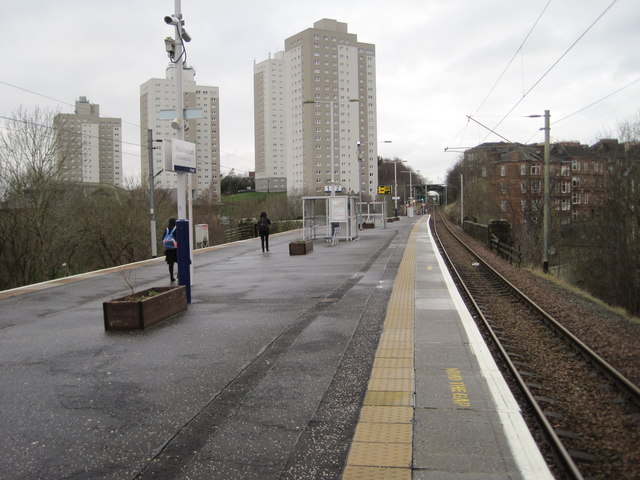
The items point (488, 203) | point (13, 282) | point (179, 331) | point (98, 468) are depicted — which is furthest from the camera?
point (488, 203)

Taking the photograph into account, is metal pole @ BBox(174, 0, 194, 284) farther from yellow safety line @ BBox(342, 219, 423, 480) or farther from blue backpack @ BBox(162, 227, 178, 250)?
yellow safety line @ BBox(342, 219, 423, 480)

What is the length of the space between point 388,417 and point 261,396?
1233mm

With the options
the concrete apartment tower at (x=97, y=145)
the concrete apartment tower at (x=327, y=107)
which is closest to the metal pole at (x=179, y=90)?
the concrete apartment tower at (x=97, y=145)

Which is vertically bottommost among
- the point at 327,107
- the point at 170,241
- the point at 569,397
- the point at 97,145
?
the point at 569,397

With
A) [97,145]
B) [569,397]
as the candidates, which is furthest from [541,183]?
[97,145]

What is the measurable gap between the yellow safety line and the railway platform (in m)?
0.01

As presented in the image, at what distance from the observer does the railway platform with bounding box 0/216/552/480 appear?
3.76 metres

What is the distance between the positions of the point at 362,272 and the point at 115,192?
72.1ft

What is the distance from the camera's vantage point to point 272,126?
14600 centimetres

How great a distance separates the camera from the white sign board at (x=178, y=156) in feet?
34.3

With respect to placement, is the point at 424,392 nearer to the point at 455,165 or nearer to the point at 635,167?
the point at 635,167

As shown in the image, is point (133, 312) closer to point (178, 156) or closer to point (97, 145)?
point (178, 156)

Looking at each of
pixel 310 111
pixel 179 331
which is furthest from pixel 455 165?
pixel 179 331

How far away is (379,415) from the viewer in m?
4.59
